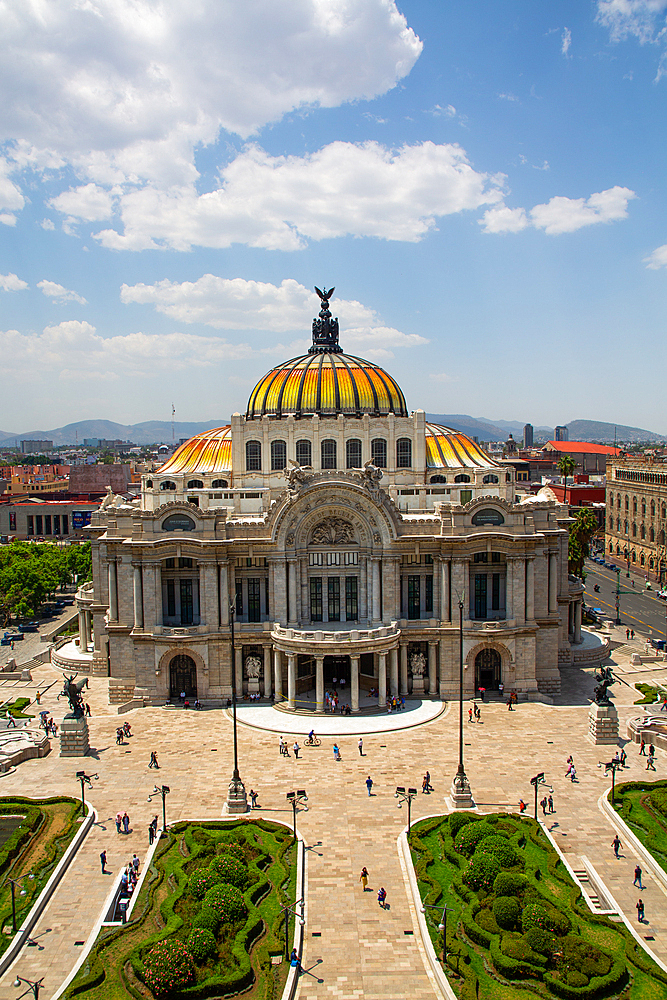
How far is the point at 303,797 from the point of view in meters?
49.1

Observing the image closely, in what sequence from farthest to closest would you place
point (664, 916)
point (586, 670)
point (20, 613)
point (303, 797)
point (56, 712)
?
point (20, 613) → point (586, 670) → point (56, 712) → point (303, 797) → point (664, 916)

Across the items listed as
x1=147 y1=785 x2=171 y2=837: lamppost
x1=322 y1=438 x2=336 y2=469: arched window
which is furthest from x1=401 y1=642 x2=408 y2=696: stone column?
x1=147 y1=785 x2=171 y2=837: lamppost

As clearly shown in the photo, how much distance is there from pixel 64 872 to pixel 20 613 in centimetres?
6438

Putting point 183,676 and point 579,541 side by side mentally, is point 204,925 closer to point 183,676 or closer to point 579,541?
point 183,676

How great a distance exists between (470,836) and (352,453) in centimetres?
4786

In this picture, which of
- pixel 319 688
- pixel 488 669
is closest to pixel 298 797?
pixel 319 688

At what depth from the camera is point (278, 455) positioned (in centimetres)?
8325

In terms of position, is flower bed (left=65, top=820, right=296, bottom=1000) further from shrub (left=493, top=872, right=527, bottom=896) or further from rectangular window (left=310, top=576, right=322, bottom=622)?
rectangular window (left=310, top=576, right=322, bottom=622)

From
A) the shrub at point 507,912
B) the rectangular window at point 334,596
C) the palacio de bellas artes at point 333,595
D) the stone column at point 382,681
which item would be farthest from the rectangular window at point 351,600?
the shrub at point 507,912

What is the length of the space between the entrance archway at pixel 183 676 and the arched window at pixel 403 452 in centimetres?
3061

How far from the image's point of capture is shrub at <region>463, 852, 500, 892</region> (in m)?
37.8

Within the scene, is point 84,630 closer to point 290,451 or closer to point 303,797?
point 290,451

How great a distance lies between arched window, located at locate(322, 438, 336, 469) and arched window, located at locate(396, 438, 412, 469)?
23.0 ft

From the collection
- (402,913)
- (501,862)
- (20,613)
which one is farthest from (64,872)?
(20,613)
